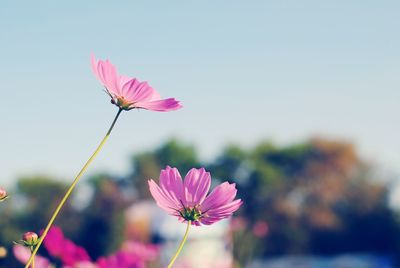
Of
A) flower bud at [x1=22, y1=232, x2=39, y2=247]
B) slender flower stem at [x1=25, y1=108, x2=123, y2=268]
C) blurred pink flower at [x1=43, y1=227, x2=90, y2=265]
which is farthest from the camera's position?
blurred pink flower at [x1=43, y1=227, x2=90, y2=265]

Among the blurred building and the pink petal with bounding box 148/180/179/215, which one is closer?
the pink petal with bounding box 148/180/179/215

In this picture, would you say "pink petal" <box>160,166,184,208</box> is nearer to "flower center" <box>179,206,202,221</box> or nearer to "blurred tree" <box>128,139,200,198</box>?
"flower center" <box>179,206,202,221</box>

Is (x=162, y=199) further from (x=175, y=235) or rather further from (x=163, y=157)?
(x=163, y=157)

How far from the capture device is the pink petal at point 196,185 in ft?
2.08

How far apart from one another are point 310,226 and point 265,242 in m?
1.99

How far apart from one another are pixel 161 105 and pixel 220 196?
0.36 feet

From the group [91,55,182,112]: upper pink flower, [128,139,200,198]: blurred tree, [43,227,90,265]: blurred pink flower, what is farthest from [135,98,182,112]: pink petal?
[128,139,200,198]: blurred tree

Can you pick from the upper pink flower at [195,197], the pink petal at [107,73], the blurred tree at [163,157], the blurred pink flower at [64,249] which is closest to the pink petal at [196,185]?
the upper pink flower at [195,197]

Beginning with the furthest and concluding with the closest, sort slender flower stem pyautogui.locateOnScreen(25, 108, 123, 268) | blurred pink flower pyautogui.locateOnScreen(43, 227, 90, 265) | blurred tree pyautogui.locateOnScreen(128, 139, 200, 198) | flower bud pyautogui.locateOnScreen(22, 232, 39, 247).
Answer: blurred tree pyautogui.locateOnScreen(128, 139, 200, 198) < blurred pink flower pyautogui.locateOnScreen(43, 227, 90, 265) < flower bud pyautogui.locateOnScreen(22, 232, 39, 247) < slender flower stem pyautogui.locateOnScreen(25, 108, 123, 268)

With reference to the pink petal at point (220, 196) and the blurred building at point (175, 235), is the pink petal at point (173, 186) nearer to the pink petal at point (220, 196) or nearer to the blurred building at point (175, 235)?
the pink petal at point (220, 196)

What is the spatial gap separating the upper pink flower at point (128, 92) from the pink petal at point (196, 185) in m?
0.07

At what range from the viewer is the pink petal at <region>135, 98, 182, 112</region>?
0.62 metres

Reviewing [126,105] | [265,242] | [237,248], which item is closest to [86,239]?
[237,248]

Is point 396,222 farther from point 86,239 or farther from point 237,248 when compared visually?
point 237,248
